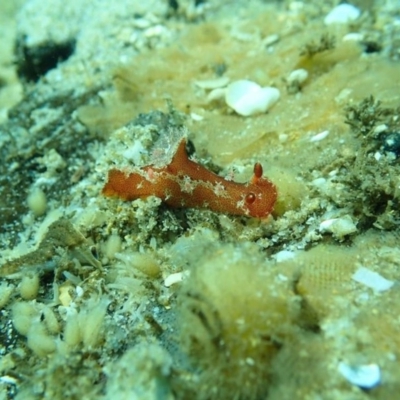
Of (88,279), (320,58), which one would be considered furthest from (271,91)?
(88,279)

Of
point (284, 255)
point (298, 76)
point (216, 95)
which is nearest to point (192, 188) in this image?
point (284, 255)

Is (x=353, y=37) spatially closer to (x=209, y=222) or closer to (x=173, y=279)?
(x=209, y=222)

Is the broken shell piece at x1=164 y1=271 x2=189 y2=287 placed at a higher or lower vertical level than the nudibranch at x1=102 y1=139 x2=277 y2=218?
lower

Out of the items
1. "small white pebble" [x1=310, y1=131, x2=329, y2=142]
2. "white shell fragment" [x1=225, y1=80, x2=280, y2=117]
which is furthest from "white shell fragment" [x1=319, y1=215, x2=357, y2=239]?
"white shell fragment" [x1=225, y1=80, x2=280, y2=117]

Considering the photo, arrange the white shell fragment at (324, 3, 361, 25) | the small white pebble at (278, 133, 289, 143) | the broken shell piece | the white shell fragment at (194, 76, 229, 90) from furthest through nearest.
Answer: the white shell fragment at (324, 3, 361, 25)
the white shell fragment at (194, 76, 229, 90)
the small white pebble at (278, 133, 289, 143)
the broken shell piece

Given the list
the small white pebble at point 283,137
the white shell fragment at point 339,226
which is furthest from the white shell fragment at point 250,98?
the white shell fragment at point 339,226

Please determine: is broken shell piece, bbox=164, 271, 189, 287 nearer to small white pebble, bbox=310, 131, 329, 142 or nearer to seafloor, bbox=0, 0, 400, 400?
seafloor, bbox=0, 0, 400, 400

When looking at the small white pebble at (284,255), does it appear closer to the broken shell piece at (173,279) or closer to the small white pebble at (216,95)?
the broken shell piece at (173,279)

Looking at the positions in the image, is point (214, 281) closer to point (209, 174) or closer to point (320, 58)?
point (209, 174)
